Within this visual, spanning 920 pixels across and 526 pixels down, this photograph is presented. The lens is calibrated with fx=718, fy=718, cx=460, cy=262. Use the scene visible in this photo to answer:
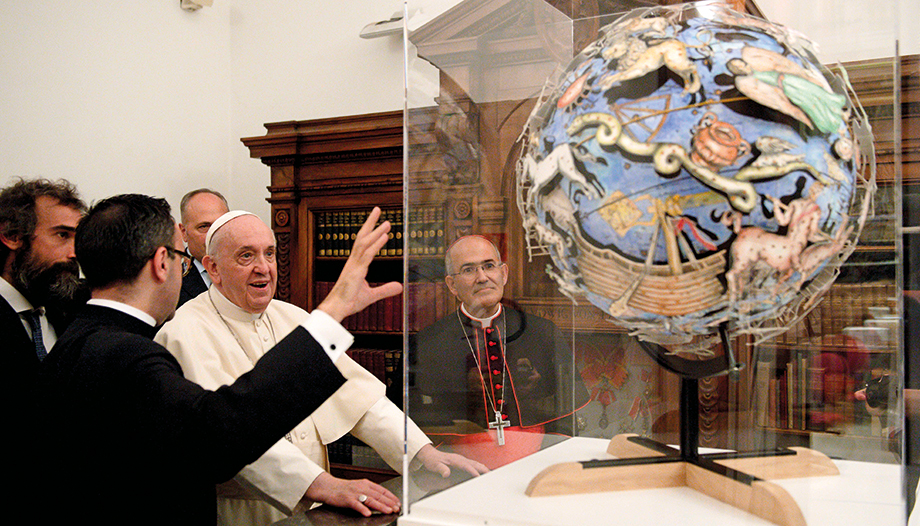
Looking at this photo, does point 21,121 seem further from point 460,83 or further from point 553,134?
point 553,134

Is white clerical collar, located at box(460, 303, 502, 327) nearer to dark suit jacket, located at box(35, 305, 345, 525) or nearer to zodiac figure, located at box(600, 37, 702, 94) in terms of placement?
dark suit jacket, located at box(35, 305, 345, 525)

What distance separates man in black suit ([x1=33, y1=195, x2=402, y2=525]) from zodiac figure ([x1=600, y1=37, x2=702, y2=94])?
0.56 m

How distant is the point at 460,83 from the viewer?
1596mm

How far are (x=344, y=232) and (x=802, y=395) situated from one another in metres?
4.00

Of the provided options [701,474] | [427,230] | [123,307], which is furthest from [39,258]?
[701,474]

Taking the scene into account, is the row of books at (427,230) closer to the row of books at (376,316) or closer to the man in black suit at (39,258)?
the man in black suit at (39,258)

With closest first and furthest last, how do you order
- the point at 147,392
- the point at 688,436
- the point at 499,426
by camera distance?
the point at 688,436 < the point at 499,426 < the point at 147,392

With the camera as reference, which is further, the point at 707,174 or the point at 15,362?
the point at 15,362

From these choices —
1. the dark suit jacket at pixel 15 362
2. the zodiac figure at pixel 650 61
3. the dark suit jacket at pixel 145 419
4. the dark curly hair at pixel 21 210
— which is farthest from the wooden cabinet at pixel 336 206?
the zodiac figure at pixel 650 61

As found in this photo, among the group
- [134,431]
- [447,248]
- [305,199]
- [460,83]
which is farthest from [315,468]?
[305,199]

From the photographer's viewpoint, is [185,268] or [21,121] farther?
[21,121]

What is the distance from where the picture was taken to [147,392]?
1692 mm

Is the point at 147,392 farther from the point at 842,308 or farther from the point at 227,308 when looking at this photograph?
the point at 842,308

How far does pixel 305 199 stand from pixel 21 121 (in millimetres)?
1764
